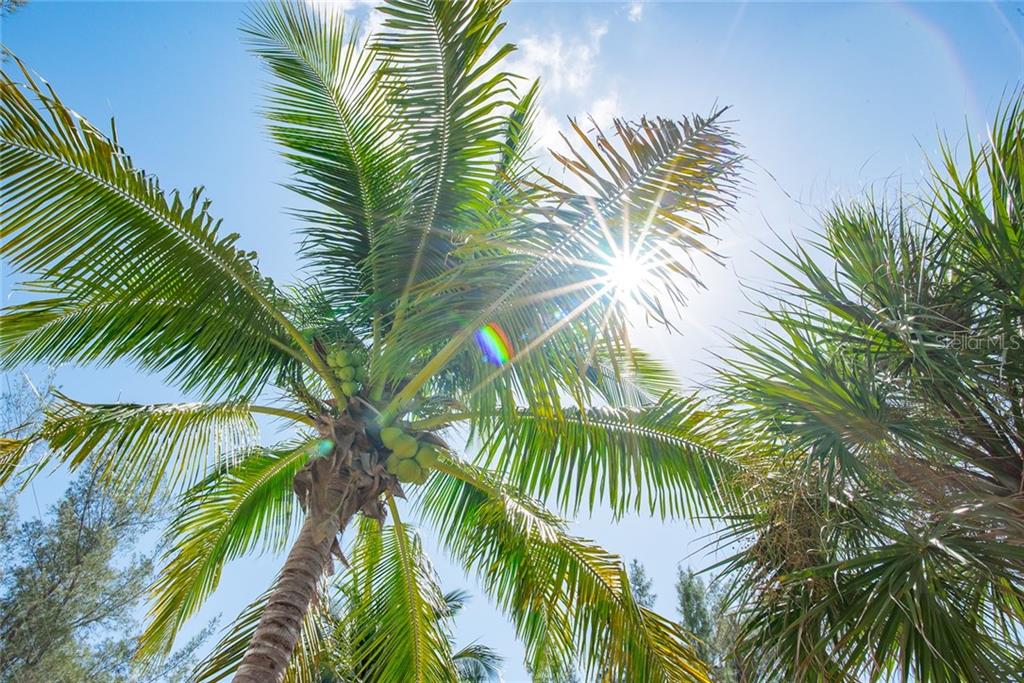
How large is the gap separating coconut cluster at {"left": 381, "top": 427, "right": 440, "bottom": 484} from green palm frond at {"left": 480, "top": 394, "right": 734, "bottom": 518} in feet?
1.44

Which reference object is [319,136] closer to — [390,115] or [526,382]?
[390,115]

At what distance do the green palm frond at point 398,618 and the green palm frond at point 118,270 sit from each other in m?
1.91

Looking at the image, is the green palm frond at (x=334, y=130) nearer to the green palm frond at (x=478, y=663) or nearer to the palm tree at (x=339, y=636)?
the palm tree at (x=339, y=636)

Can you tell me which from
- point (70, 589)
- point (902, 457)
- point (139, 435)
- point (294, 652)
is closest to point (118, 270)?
point (139, 435)

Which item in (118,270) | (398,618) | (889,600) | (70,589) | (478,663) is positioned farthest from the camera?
(478,663)

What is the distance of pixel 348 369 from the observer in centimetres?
501

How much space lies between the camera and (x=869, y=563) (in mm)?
2996

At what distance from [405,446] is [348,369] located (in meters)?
0.72

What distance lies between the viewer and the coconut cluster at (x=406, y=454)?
193 inches

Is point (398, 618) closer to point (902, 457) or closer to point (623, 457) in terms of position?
point (623, 457)

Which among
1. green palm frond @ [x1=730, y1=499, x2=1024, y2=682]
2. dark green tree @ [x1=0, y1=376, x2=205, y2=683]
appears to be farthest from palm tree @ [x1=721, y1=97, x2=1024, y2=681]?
dark green tree @ [x1=0, y1=376, x2=205, y2=683]

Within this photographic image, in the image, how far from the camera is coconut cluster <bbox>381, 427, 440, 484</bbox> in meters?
4.91

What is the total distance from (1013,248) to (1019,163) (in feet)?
1.57

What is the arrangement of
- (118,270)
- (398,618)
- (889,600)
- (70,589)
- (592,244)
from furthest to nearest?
(70,589), (398,618), (118,270), (592,244), (889,600)
